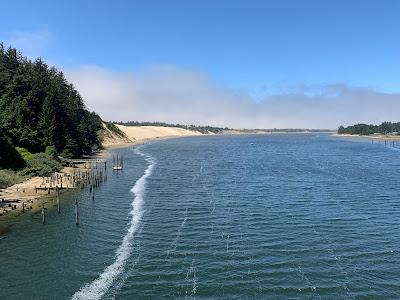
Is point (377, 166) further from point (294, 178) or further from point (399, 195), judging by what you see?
point (399, 195)

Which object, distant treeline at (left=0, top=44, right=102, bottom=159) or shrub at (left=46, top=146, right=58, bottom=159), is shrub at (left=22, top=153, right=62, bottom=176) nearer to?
shrub at (left=46, top=146, right=58, bottom=159)

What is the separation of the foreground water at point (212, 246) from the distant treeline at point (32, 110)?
35.2 m

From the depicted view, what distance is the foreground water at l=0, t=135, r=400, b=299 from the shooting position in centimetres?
2955

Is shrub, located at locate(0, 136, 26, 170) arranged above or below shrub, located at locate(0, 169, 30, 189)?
above

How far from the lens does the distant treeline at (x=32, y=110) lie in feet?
306

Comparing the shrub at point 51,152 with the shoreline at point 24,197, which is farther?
the shrub at point 51,152

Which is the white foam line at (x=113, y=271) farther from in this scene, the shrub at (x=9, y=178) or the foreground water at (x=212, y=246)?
the shrub at (x=9, y=178)

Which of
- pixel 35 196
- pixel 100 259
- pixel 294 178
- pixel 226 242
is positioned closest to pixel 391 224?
pixel 226 242

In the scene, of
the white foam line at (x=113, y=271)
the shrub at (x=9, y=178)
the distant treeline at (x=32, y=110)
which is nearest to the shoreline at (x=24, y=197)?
the shrub at (x=9, y=178)

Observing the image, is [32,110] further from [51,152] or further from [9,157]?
[9,157]

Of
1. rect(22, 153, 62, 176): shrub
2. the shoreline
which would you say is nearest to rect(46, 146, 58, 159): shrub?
rect(22, 153, 62, 176): shrub

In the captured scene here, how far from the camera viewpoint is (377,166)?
341ft

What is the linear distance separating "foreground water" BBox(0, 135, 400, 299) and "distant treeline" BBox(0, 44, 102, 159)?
3521cm

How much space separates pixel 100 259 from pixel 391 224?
1131 inches
